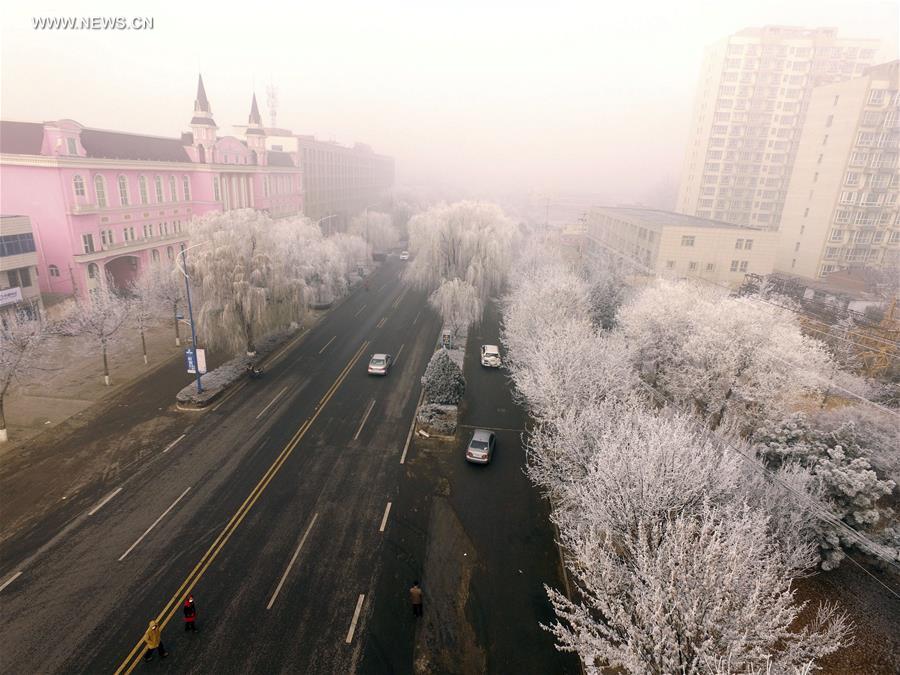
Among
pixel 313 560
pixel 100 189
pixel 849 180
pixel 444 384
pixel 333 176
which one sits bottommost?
pixel 313 560

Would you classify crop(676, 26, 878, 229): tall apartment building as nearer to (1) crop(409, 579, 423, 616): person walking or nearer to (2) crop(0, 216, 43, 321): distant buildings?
(1) crop(409, 579, 423, 616): person walking

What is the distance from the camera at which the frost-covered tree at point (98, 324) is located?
28.3 m

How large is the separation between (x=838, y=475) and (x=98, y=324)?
1553 inches

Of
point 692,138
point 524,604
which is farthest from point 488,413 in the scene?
point 692,138

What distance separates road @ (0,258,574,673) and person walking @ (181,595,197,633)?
0.89 ft

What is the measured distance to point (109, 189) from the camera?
152 feet

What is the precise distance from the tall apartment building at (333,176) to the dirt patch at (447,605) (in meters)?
52.1

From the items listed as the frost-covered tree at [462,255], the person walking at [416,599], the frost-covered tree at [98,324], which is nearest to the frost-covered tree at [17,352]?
the frost-covered tree at [98,324]

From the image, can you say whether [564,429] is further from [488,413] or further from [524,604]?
[488,413]

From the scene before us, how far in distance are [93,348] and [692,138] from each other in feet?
368

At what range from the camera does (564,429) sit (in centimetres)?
1794

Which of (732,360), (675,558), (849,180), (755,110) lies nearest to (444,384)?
(732,360)

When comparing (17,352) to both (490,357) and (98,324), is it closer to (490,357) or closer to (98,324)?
(98,324)

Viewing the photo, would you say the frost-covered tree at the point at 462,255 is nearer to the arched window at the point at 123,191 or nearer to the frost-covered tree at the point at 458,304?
the frost-covered tree at the point at 458,304
